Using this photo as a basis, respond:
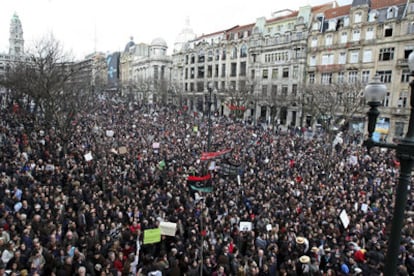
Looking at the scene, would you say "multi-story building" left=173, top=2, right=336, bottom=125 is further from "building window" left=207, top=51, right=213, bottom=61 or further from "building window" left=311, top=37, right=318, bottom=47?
"building window" left=311, top=37, right=318, bottom=47

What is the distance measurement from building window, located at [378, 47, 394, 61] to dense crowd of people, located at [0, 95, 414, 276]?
73.1 feet

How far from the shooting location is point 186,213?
12.1 meters

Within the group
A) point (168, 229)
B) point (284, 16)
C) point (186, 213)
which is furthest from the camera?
point (284, 16)

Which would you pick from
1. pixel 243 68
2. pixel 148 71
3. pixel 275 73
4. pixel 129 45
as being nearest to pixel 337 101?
pixel 275 73

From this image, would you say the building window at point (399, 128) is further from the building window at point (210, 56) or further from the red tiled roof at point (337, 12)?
the building window at point (210, 56)

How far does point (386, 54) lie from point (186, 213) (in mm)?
38315

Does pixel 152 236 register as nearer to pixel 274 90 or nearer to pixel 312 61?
pixel 274 90

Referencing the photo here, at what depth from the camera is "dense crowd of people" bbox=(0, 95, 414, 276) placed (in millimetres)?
8758

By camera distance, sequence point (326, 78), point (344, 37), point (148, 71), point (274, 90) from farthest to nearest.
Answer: point (148, 71)
point (274, 90)
point (326, 78)
point (344, 37)

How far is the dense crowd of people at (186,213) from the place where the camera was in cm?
876

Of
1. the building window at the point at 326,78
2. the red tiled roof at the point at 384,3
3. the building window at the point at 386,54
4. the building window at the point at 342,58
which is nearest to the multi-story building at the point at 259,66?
the building window at the point at 326,78

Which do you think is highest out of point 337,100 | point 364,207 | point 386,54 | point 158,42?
point 158,42

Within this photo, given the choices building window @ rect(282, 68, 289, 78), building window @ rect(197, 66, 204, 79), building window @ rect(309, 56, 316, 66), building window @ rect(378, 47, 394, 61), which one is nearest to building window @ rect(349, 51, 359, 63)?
building window @ rect(378, 47, 394, 61)

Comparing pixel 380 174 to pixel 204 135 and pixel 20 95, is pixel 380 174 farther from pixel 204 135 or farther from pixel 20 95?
pixel 20 95
